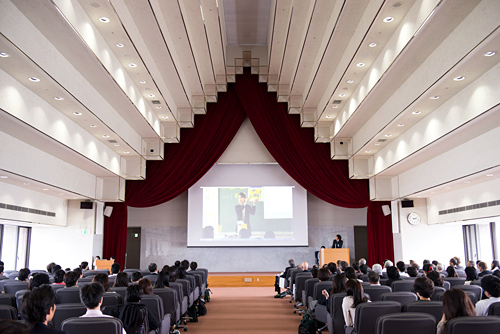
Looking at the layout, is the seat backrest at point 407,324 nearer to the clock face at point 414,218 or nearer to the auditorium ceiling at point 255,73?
the auditorium ceiling at point 255,73

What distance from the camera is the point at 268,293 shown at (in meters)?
12.2

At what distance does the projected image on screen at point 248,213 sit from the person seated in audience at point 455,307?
12380mm

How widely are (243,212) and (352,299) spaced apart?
11.1 metres

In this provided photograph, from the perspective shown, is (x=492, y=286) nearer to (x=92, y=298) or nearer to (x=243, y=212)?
A: (x=92, y=298)

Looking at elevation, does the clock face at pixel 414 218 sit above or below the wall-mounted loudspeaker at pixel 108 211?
below

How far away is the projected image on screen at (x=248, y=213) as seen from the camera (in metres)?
15.5

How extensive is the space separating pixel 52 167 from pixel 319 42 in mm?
7213

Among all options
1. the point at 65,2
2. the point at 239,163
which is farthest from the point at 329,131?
the point at 65,2

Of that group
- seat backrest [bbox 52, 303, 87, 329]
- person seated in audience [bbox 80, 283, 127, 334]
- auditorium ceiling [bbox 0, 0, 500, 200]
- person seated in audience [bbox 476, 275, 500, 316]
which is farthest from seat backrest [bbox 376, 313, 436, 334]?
auditorium ceiling [bbox 0, 0, 500, 200]

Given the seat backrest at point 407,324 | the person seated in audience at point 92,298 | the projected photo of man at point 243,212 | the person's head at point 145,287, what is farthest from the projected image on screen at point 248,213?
the seat backrest at point 407,324

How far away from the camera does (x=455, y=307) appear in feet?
10.4

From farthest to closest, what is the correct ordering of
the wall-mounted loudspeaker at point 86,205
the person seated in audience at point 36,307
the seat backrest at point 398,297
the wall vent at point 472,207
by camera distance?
the wall-mounted loudspeaker at point 86,205 → the wall vent at point 472,207 → the seat backrest at point 398,297 → the person seated in audience at point 36,307

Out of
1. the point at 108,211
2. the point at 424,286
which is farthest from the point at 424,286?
the point at 108,211

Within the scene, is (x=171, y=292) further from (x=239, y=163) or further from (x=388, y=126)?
(x=239, y=163)
